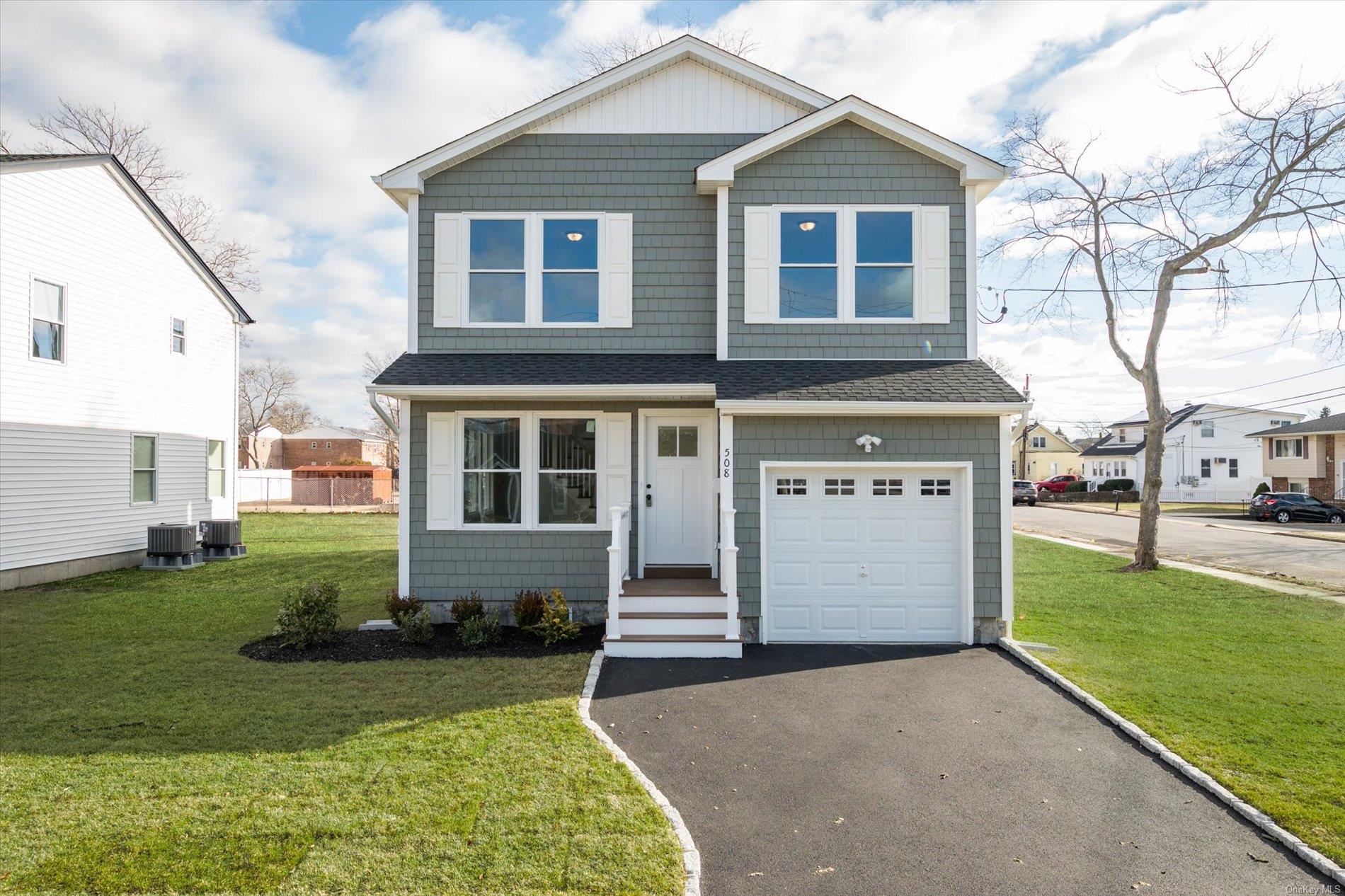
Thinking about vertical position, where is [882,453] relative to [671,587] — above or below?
above

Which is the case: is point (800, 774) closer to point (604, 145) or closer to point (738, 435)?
point (738, 435)

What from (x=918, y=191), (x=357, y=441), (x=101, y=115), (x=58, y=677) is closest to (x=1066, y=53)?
(x=918, y=191)

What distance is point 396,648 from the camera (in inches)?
346

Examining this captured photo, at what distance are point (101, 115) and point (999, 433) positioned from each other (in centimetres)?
2883

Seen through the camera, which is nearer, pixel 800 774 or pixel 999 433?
pixel 800 774

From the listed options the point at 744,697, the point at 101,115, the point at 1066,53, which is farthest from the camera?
the point at 101,115

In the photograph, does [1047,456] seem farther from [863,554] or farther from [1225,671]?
[863,554]

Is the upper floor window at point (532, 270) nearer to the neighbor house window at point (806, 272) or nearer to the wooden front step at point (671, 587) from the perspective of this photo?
the neighbor house window at point (806, 272)

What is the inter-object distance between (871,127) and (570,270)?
457 cm

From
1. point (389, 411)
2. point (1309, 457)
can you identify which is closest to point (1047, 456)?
point (1309, 457)

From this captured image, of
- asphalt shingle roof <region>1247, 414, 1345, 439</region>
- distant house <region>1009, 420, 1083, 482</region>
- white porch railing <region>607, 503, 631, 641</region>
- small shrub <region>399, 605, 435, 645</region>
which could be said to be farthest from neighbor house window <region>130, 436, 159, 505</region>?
distant house <region>1009, 420, 1083, 482</region>

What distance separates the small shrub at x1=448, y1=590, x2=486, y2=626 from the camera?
30.2ft

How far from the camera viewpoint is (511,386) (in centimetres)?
924

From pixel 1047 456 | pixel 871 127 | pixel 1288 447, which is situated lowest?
pixel 1047 456
